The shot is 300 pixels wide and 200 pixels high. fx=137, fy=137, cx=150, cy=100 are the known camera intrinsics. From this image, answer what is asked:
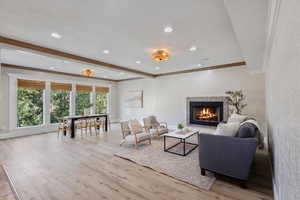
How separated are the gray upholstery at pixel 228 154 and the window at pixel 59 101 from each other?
638 centimetres

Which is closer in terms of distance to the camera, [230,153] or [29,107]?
[230,153]

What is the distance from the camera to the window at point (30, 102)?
548cm

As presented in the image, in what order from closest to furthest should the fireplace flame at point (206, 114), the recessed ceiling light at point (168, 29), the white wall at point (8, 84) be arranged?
1. the recessed ceiling light at point (168, 29)
2. the white wall at point (8, 84)
3. the fireplace flame at point (206, 114)

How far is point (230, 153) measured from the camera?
2.24m

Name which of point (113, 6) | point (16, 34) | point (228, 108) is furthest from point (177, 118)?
point (16, 34)

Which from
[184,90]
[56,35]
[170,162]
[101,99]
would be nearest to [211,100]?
[184,90]

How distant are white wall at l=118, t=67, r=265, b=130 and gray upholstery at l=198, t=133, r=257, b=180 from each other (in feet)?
11.1

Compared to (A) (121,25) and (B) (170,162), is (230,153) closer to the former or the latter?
(B) (170,162)

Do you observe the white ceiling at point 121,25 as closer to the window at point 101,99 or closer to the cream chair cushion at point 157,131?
the cream chair cushion at point 157,131

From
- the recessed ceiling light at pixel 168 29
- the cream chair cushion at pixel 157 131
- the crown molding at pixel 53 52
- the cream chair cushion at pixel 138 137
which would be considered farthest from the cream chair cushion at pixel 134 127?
the recessed ceiling light at pixel 168 29

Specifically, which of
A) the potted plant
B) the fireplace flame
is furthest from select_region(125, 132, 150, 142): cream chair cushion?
the potted plant

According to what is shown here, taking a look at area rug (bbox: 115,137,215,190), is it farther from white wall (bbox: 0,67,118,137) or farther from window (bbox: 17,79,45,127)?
white wall (bbox: 0,67,118,137)

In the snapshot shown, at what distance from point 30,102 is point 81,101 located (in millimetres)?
2123

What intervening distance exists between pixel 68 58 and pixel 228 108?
226 inches
